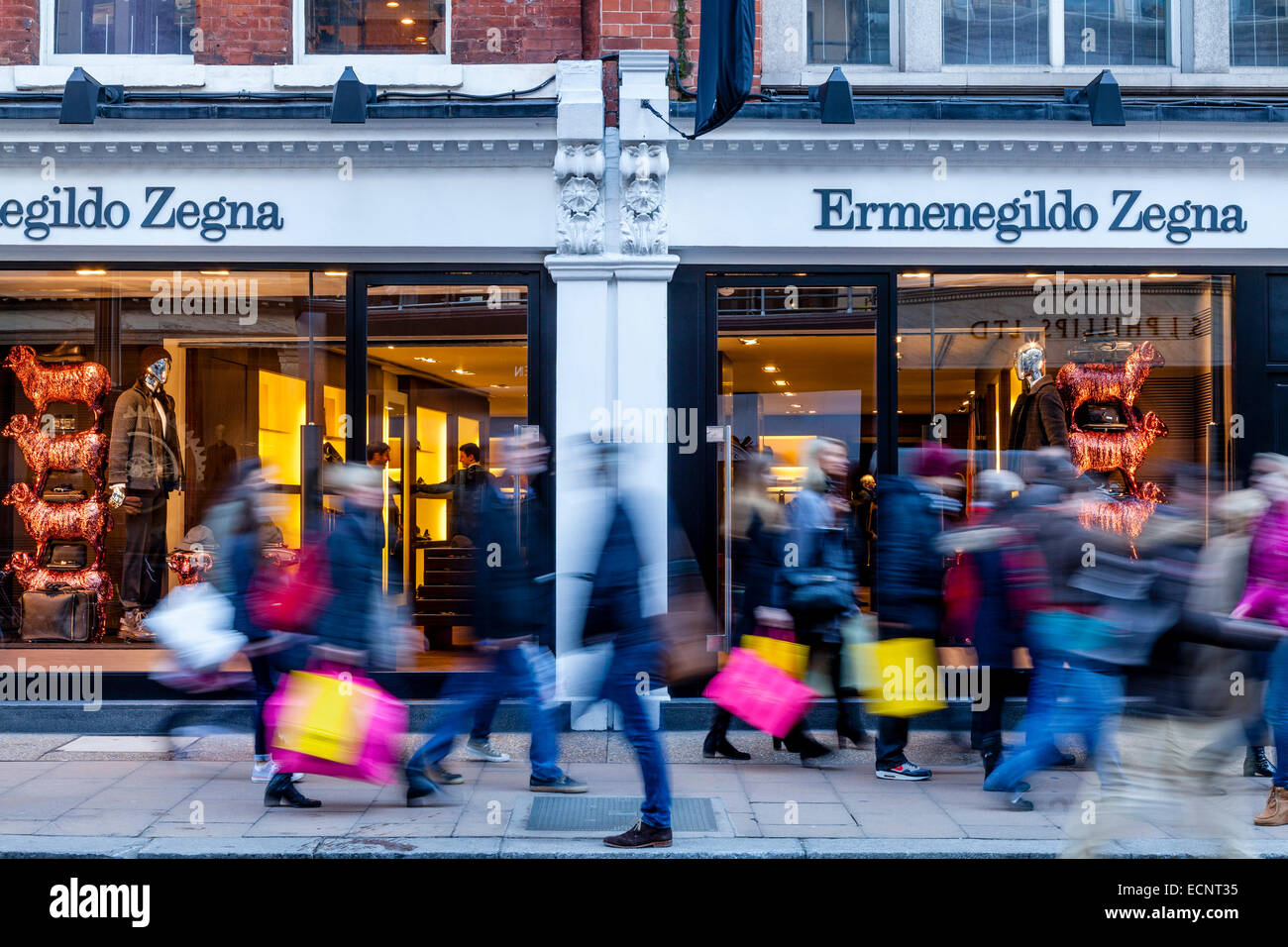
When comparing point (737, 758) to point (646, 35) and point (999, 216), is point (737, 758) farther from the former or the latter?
point (646, 35)

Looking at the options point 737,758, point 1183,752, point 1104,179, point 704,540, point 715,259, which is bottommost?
point 737,758

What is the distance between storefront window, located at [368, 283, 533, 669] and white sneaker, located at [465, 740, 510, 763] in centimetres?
126

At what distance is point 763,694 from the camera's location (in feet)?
23.3

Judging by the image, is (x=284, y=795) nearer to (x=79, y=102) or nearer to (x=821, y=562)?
(x=821, y=562)

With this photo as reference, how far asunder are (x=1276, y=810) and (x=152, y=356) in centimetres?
938

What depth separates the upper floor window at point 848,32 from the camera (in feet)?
30.4

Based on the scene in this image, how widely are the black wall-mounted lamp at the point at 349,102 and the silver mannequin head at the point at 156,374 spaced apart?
2.99 meters

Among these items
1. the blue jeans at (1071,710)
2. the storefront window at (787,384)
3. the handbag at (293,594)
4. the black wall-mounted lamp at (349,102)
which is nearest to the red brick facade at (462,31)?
the black wall-mounted lamp at (349,102)

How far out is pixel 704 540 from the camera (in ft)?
29.0

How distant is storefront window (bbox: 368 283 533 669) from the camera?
8984mm

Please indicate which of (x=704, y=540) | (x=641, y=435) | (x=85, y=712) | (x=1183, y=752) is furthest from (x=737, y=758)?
(x=85, y=712)

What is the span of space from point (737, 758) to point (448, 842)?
264 centimetres

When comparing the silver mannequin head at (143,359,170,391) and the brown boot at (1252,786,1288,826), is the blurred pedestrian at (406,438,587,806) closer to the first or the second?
the brown boot at (1252,786,1288,826)
